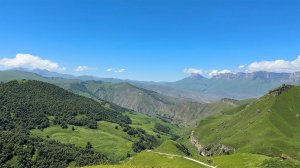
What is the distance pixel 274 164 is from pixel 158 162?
64549 mm

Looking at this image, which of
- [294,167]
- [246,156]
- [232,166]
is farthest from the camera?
[246,156]

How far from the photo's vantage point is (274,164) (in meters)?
155

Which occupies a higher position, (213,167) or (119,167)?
(119,167)

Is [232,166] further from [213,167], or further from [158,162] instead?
[158,162]

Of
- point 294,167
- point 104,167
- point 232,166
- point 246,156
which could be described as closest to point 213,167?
point 232,166

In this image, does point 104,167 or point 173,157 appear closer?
point 104,167

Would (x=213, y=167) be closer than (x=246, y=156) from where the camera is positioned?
Yes

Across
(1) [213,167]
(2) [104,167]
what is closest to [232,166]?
(1) [213,167]

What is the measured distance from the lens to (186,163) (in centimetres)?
17938

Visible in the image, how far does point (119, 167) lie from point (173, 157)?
89375 mm

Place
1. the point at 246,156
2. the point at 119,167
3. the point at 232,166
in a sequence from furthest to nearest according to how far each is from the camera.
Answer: the point at 246,156 → the point at 232,166 → the point at 119,167

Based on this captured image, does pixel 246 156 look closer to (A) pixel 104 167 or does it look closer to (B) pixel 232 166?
(B) pixel 232 166

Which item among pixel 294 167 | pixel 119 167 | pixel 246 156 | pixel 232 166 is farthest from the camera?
pixel 246 156

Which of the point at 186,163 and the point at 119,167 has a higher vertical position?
the point at 119,167
